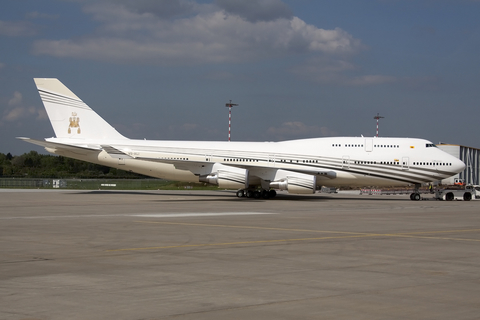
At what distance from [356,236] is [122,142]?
1118 inches

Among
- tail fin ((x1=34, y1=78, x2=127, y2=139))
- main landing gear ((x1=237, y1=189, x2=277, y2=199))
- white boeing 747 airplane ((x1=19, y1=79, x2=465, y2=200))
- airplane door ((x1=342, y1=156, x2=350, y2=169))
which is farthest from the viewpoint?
tail fin ((x1=34, y1=78, x2=127, y2=139))

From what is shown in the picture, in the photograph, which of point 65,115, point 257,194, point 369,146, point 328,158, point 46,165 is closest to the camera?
point 328,158

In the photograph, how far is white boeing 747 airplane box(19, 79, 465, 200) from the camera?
116 ft

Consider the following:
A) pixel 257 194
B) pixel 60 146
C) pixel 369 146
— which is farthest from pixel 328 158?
pixel 60 146

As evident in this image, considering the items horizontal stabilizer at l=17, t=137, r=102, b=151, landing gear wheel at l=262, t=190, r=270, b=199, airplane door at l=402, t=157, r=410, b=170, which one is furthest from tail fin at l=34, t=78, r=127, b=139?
airplane door at l=402, t=157, r=410, b=170

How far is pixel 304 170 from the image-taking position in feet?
119

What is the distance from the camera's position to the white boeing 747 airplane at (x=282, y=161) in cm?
3522

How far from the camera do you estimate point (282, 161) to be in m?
36.9

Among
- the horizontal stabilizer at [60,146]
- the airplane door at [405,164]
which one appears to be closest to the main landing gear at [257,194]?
the airplane door at [405,164]

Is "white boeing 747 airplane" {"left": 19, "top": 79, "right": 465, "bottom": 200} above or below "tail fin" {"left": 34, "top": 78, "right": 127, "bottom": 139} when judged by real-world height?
below

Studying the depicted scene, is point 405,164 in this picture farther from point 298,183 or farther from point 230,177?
point 230,177

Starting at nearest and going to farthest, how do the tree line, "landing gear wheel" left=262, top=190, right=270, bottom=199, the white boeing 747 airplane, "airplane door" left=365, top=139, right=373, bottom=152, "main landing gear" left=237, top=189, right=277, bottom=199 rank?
1. the white boeing 747 airplane
2. "airplane door" left=365, top=139, right=373, bottom=152
3. "landing gear wheel" left=262, top=190, right=270, bottom=199
4. "main landing gear" left=237, top=189, right=277, bottom=199
5. the tree line

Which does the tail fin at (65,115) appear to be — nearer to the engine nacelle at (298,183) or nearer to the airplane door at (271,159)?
the airplane door at (271,159)

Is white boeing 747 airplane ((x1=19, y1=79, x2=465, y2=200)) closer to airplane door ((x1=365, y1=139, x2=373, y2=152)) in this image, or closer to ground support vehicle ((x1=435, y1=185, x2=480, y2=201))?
airplane door ((x1=365, y1=139, x2=373, y2=152))
